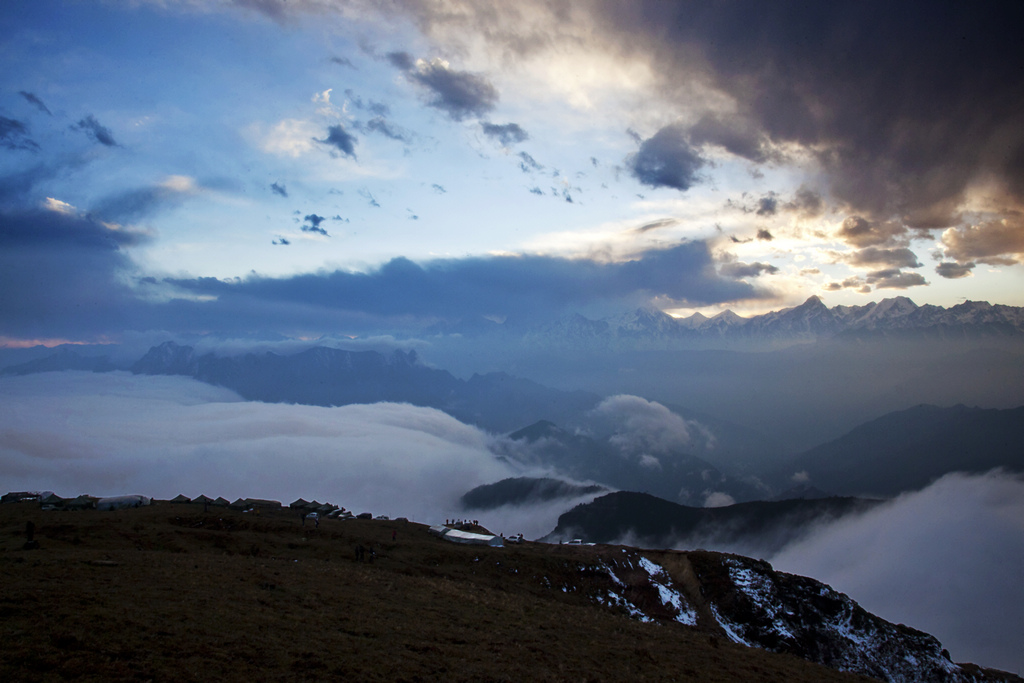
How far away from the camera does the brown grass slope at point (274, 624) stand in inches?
610

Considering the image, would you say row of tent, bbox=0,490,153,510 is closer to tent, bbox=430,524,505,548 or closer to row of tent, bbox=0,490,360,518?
row of tent, bbox=0,490,360,518

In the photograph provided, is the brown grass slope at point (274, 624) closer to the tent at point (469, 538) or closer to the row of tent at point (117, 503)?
the row of tent at point (117, 503)

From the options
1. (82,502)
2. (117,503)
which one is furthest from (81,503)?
(117,503)

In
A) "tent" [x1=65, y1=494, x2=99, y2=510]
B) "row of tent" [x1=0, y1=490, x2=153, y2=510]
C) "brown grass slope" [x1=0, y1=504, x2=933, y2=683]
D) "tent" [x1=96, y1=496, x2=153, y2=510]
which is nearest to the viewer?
"brown grass slope" [x1=0, y1=504, x2=933, y2=683]

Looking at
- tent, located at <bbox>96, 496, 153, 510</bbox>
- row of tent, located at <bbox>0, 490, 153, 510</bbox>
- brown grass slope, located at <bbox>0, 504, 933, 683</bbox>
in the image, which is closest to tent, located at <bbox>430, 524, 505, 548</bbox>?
brown grass slope, located at <bbox>0, 504, 933, 683</bbox>

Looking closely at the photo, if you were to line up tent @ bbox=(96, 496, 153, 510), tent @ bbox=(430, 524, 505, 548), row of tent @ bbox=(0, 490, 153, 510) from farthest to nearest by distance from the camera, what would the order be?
tent @ bbox=(430, 524, 505, 548), tent @ bbox=(96, 496, 153, 510), row of tent @ bbox=(0, 490, 153, 510)

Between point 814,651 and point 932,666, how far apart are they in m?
13.3

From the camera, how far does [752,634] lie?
54969 millimetres

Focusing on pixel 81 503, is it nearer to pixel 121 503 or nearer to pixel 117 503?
Answer: pixel 117 503

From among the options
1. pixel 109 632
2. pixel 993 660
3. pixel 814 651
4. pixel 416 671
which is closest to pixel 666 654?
pixel 416 671

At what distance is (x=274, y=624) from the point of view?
2070cm

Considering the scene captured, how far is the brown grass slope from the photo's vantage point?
1549 centimetres

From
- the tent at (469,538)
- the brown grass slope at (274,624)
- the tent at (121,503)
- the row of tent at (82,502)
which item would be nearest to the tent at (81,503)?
the row of tent at (82,502)

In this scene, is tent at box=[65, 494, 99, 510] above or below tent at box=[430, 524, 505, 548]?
above
